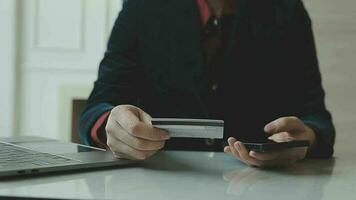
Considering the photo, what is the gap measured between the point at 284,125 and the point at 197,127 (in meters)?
0.21

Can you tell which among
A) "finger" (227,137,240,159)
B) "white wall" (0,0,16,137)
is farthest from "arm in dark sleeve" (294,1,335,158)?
"white wall" (0,0,16,137)

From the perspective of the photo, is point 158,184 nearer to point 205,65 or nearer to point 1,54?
point 205,65

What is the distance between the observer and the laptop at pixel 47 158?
60 cm

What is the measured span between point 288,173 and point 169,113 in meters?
0.45

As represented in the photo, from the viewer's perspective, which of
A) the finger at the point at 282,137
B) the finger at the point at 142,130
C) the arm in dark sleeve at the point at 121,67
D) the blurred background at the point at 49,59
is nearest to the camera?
the finger at the point at 142,130

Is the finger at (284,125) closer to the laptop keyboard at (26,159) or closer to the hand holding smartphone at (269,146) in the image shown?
the hand holding smartphone at (269,146)

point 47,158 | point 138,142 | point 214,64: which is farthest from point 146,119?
point 214,64

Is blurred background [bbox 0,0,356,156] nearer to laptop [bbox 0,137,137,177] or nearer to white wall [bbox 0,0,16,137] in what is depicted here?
white wall [bbox 0,0,16,137]

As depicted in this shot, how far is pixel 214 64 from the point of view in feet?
3.54

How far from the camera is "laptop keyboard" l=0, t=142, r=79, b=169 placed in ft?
2.04

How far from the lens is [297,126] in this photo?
81 cm

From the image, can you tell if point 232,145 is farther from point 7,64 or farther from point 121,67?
point 7,64

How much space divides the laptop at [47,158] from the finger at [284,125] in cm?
21

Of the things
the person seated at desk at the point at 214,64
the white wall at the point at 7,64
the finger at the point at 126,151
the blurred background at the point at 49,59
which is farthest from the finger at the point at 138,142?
the white wall at the point at 7,64
